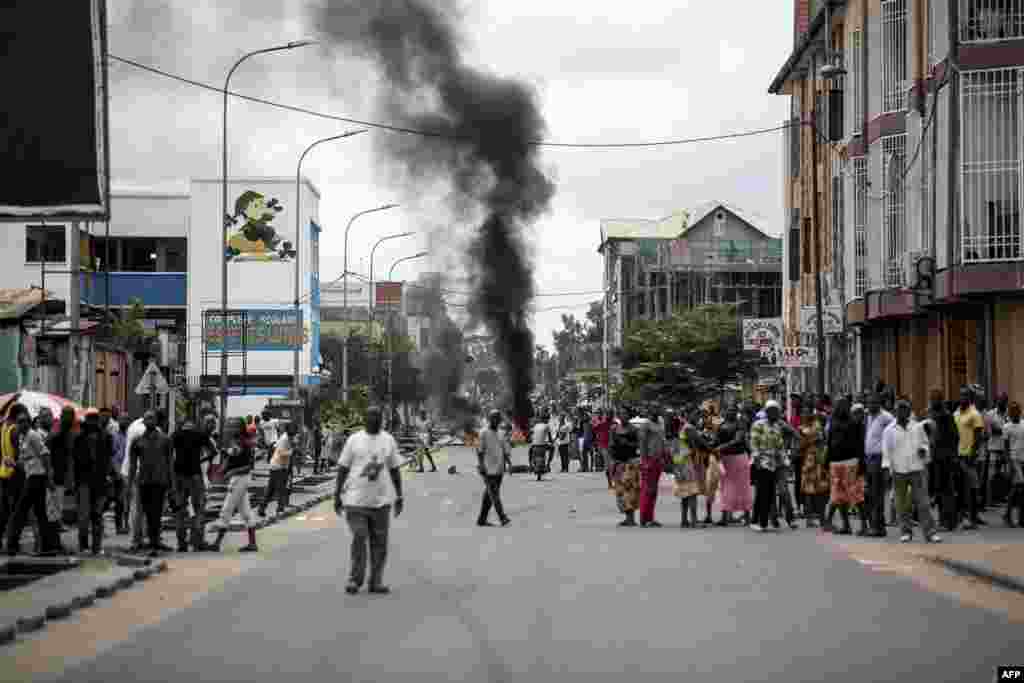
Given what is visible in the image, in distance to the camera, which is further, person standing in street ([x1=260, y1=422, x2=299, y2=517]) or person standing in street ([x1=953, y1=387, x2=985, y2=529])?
person standing in street ([x1=260, y1=422, x2=299, y2=517])

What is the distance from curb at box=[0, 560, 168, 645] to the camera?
12280 mm

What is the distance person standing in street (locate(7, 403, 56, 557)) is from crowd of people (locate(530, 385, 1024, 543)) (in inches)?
362

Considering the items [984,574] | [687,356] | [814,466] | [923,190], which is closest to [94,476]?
[814,466]

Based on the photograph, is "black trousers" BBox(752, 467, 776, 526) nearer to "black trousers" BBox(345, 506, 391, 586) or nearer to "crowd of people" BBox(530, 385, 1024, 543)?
"crowd of people" BBox(530, 385, 1024, 543)

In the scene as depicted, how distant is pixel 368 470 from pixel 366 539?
2.28 feet

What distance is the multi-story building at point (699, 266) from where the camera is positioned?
94562 millimetres

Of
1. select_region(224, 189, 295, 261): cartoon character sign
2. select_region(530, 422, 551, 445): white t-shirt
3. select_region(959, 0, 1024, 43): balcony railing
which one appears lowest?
select_region(530, 422, 551, 445): white t-shirt

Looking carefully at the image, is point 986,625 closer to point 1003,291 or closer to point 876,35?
point 1003,291

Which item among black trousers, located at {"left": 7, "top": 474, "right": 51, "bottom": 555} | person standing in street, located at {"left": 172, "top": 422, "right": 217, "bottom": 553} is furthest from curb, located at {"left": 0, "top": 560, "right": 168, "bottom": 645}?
person standing in street, located at {"left": 172, "top": 422, "right": 217, "bottom": 553}

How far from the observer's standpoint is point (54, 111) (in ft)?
53.0

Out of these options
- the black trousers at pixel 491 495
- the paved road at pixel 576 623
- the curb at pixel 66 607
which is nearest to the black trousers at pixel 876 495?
the paved road at pixel 576 623

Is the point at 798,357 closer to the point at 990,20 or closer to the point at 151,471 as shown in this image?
the point at 990,20

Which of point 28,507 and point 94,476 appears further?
point 94,476

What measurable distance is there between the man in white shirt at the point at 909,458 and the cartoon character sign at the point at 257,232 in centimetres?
7314
